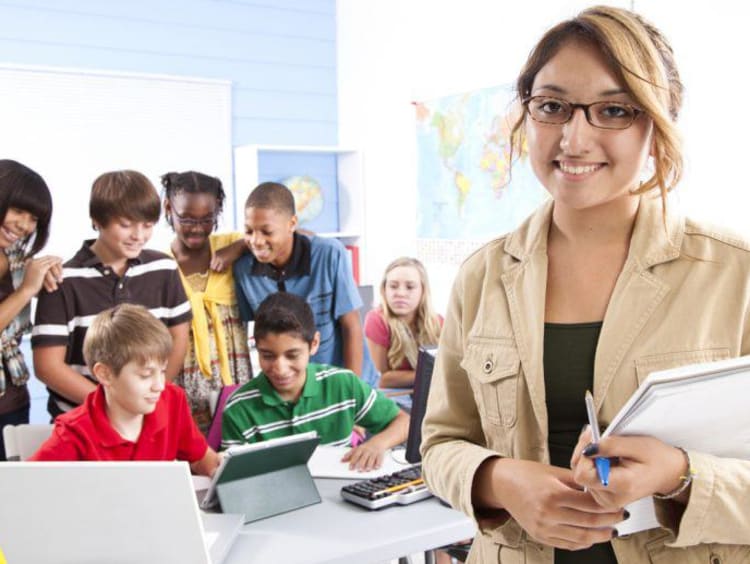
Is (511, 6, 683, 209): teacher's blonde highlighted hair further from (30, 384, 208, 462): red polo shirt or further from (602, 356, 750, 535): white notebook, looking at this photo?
(30, 384, 208, 462): red polo shirt

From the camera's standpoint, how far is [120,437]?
193cm

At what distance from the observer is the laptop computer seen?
131 cm

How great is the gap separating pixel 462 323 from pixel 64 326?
5.25ft

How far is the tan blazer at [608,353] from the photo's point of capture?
902mm

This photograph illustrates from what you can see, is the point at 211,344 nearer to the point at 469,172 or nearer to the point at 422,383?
the point at 422,383

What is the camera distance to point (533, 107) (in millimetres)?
1000

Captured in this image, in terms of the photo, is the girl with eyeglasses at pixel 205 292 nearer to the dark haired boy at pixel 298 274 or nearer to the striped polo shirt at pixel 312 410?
the dark haired boy at pixel 298 274

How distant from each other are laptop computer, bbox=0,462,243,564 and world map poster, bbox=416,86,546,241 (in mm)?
2659

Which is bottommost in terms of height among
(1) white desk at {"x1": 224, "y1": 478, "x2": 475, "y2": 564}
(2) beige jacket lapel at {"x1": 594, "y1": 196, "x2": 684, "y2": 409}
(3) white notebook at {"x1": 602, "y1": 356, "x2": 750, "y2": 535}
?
(1) white desk at {"x1": 224, "y1": 478, "x2": 475, "y2": 564}

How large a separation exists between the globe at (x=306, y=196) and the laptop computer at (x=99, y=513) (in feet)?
12.2

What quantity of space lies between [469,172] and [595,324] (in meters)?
3.30

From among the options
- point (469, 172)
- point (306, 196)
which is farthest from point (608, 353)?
point (306, 196)

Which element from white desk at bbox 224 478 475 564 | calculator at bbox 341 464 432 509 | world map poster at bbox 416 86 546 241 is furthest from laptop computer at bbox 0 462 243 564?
world map poster at bbox 416 86 546 241

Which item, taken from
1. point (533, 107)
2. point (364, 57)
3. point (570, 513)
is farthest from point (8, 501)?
point (364, 57)
